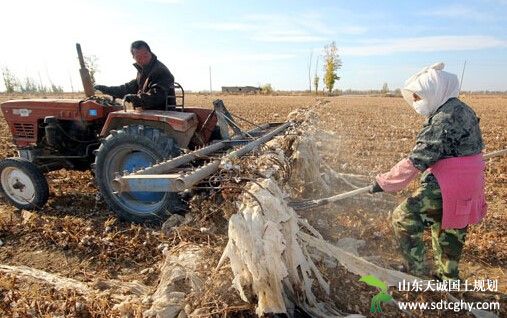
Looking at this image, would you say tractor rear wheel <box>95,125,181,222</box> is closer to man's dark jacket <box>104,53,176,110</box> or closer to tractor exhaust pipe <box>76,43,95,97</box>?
man's dark jacket <box>104,53,176,110</box>

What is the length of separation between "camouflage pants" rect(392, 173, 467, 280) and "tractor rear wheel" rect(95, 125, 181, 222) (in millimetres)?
2356

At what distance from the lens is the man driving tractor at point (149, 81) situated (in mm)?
4875

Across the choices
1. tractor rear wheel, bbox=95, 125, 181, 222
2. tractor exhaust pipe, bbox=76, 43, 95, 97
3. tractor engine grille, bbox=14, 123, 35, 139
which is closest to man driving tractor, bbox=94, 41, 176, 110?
tractor rear wheel, bbox=95, 125, 181, 222

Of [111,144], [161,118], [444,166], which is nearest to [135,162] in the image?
[111,144]

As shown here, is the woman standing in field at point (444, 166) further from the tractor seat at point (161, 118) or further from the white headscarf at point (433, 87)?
the tractor seat at point (161, 118)

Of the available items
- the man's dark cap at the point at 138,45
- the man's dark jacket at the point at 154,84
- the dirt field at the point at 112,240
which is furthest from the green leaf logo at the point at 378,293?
the man's dark cap at the point at 138,45

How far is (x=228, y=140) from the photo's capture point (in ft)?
16.9

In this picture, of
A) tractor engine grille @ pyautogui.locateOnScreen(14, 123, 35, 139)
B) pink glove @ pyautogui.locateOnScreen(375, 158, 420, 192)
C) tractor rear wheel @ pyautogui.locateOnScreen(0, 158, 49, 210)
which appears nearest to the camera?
pink glove @ pyautogui.locateOnScreen(375, 158, 420, 192)

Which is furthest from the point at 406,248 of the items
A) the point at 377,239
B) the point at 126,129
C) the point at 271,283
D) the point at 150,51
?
the point at 150,51

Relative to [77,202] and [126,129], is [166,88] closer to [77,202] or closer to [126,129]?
[126,129]

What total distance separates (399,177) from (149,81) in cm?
324

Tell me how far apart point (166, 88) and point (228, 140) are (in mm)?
1024

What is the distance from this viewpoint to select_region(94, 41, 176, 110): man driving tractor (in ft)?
16.0

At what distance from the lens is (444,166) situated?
3.18 m
